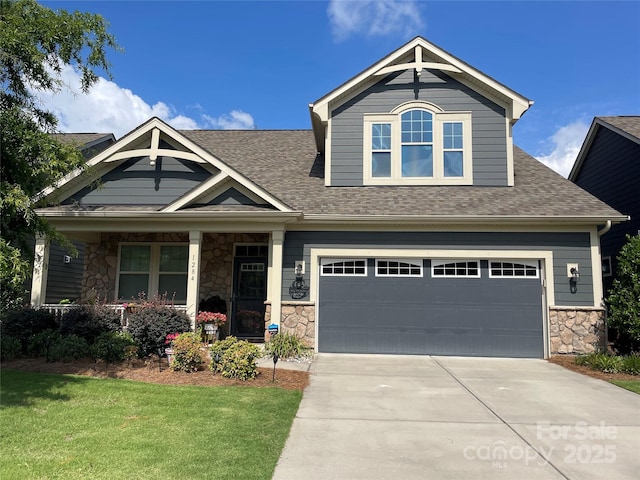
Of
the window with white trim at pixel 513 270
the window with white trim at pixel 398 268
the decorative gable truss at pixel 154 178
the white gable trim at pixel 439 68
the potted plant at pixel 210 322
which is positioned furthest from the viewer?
the white gable trim at pixel 439 68

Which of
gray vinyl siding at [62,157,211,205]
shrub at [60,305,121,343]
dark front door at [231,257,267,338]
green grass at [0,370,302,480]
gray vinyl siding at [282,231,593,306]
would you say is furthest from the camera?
dark front door at [231,257,267,338]

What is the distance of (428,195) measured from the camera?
1125cm

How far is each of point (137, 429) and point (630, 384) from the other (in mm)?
7699

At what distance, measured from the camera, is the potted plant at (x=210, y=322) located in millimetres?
10211

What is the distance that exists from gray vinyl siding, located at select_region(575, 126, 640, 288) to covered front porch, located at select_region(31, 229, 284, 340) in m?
9.98

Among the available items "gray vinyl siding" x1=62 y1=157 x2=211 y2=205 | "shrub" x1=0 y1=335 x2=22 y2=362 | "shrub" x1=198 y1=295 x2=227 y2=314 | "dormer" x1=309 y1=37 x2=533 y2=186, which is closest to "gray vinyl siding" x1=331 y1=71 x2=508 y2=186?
"dormer" x1=309 y1=37 x2=533 y2=186

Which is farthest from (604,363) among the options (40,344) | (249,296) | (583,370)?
(40,344)

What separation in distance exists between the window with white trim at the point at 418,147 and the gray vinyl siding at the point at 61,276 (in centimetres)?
985

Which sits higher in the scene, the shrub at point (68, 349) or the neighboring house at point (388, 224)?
the neighboring house at point (388, 224)

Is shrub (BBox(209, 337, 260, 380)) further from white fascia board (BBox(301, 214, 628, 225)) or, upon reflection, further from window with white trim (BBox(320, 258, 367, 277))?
white fascia board (BBox(301, 214, 628, 225))

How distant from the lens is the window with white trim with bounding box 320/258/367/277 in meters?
10.8

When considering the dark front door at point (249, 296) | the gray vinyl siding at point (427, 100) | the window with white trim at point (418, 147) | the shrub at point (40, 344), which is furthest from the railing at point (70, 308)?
the window with white trim at point (418, 147)

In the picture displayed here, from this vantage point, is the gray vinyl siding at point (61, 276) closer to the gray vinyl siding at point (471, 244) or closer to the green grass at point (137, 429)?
the gray vinyl siding at point (471, 244)

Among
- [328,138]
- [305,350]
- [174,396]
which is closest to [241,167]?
[328,138]
